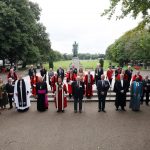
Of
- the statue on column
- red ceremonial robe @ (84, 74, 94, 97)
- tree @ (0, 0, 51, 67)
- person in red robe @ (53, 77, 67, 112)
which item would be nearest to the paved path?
person in red robe @ (53, 77, 67, 112)

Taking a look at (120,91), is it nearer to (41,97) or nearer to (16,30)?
(41,97)

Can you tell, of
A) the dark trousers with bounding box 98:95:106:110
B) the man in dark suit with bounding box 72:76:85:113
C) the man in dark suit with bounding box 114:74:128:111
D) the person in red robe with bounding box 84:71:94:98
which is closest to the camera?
the man in dark suit with bounding box 72:76:85:113

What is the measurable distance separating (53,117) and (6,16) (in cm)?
2705

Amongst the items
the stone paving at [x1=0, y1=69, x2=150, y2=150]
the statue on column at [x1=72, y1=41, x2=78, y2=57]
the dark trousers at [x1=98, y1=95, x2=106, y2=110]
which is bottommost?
the stone paving at [x1=0, y1=69, x2=150, y2=150]

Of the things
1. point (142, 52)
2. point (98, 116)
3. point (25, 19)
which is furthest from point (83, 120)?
point (142, 52)

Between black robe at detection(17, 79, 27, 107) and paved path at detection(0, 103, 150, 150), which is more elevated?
black robe at detection(17, 79, 27, 107)

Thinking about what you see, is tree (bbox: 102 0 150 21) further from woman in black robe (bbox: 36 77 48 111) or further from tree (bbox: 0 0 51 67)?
tree (bbox: 0 0 51 67)

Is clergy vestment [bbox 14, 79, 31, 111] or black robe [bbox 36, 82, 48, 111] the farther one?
clergy vestment [bbox 14, 79, 31, 111]

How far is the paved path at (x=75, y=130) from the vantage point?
7965 millimetres

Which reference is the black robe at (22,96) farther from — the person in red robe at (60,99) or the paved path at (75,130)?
the person in red robe at (60,99)

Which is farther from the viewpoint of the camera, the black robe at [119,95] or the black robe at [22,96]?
the black robe at [22,96]

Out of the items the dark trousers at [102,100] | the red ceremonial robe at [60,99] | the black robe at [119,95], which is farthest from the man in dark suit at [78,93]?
the black robe at [119,95]

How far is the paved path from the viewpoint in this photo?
26.1 ft

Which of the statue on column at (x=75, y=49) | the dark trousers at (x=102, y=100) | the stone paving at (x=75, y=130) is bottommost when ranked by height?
the stone paving at (x=75, y=130)
